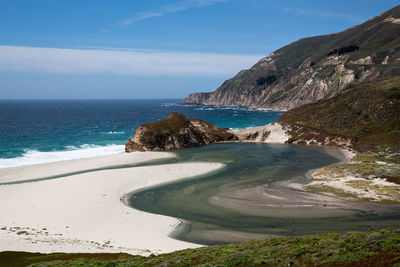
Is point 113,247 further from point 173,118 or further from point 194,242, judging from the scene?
point 173,118

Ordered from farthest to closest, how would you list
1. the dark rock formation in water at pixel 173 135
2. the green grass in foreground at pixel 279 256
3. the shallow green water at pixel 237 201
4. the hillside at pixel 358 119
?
the dark rock formation in water at pixel 173 135
the hillside at pixel 358 119
the shallow green water at pixel 237 201
the green grass in foreground at pixel 279 256

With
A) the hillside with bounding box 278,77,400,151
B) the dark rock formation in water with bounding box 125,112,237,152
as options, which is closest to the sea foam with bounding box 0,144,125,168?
the dark rock formation in water with bounding box 125,112,237,152

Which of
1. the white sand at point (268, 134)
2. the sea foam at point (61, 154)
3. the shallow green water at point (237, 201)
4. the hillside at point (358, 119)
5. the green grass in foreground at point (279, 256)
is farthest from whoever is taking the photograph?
→ the white sand at point (268, 134)

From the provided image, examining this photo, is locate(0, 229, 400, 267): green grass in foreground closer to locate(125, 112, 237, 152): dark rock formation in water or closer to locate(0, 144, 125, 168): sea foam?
locate(0, 144, 125, 168): sea foam

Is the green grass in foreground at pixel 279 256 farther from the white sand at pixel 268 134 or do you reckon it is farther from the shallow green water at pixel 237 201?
the white sand at pixel 268 134

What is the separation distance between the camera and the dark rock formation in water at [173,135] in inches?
3118

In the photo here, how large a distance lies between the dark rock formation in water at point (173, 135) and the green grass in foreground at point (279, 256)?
56675 millimetres

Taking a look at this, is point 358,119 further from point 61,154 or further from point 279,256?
point 61,154

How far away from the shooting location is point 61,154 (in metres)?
71.8

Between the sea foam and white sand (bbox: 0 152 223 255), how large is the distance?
11237 mm

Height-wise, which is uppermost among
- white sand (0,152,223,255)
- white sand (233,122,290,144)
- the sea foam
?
white sand (233,122,290,144)

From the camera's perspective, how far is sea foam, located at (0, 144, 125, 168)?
62581 millimetres

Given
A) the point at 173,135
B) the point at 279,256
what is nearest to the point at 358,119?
the point at 173,135

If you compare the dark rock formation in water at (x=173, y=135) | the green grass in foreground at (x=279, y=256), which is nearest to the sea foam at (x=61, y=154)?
the dark rock formation in water at (x=173, y=135)
